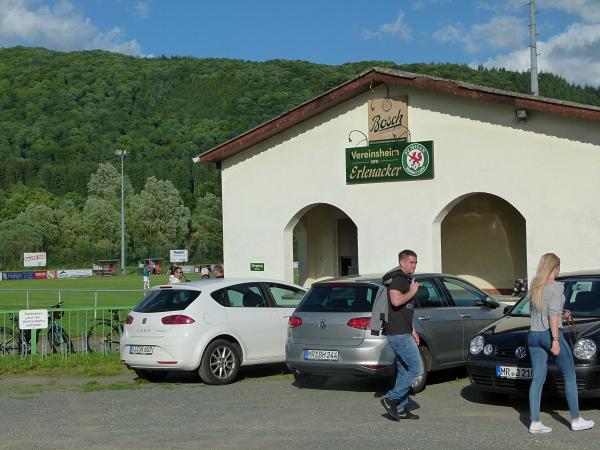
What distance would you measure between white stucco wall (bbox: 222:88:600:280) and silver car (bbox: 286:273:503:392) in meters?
5.50

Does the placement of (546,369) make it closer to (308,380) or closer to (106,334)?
(308,380)

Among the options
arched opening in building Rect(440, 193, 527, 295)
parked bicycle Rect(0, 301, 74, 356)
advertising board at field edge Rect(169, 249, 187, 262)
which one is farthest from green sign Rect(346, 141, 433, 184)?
advertising board at field edge Rect(169, 249, 187, 262)

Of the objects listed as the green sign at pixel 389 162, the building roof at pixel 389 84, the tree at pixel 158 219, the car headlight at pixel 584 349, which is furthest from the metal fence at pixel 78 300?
the tree at pixel 158 219

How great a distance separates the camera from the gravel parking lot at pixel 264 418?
8.77 meters

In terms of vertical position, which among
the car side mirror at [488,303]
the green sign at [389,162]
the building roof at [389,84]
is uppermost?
the building roof at [389,84]

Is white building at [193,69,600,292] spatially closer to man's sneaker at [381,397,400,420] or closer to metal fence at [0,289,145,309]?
man's sneaker at [381,397,400,420]

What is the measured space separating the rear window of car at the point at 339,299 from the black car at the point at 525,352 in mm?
1670

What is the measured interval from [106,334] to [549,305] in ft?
36.3

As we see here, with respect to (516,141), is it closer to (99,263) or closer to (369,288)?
(369,288)

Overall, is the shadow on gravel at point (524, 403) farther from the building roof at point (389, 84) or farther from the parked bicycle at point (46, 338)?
the parked bicycle at point (46, 338)

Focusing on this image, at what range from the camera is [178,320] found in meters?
13.0

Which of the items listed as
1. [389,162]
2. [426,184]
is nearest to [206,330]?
[426,184]

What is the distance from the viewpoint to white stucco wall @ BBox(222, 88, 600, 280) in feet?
58.0

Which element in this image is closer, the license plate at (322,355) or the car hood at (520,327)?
the car hood at (520,327)
